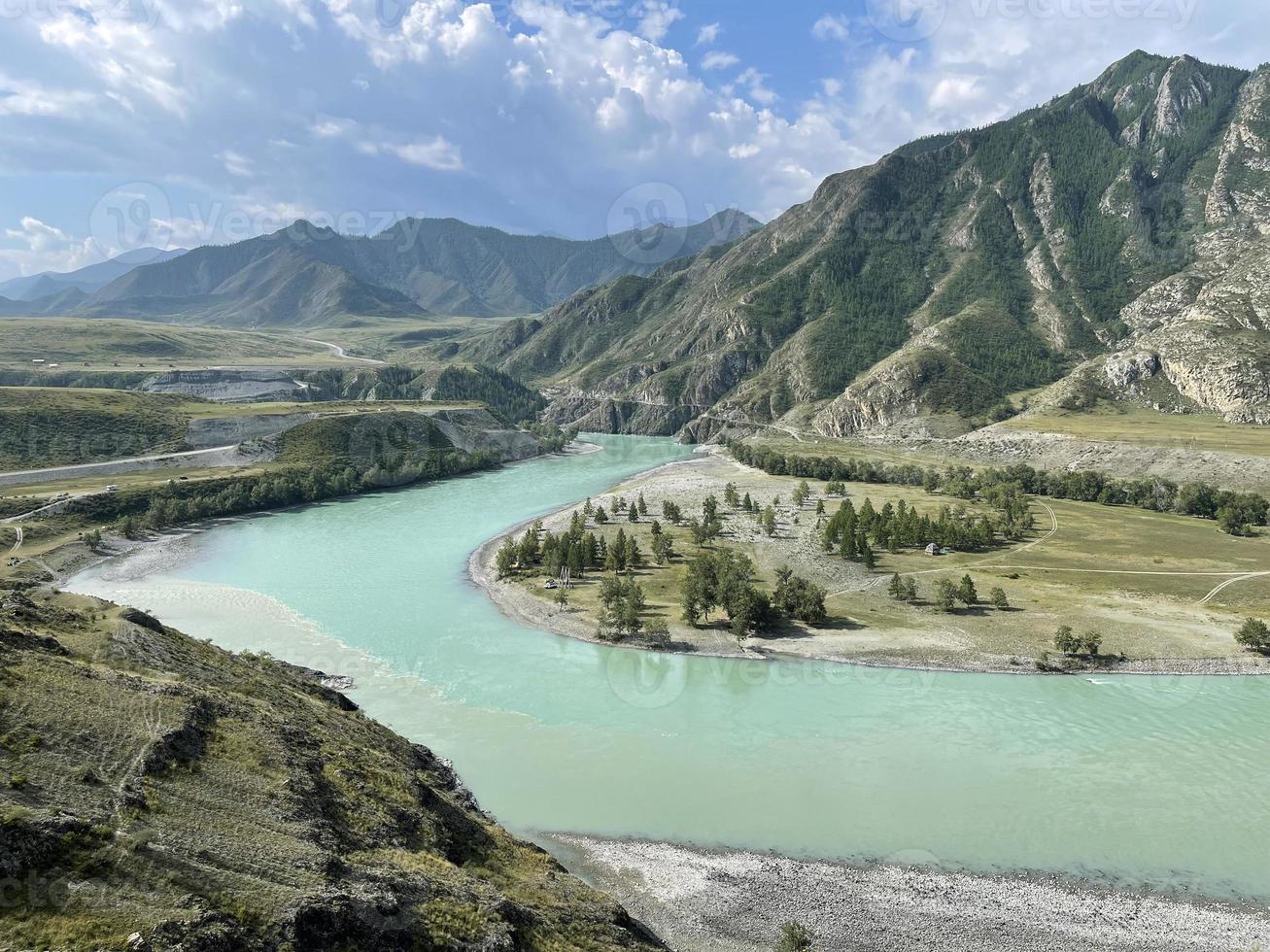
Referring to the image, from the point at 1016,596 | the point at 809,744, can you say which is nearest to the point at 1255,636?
the point at 1016,596

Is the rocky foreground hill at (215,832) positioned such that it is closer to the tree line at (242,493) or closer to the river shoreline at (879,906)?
the river shoreline at (879,906)

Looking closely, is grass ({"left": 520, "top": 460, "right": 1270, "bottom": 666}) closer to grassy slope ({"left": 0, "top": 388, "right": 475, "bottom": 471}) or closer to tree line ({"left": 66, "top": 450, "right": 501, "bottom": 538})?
tree line ({"left": 66, "top": 450, "right": 501, "bottom": 538})

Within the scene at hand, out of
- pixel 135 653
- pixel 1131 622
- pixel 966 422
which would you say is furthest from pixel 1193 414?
pixel 135 653

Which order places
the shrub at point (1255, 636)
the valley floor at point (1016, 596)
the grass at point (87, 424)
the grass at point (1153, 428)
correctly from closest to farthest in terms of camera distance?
1. the shrub at point (1255, 636)
2. the valley floor at point (1016, 596)
3. the grass at point (87, 424)
4. the grass at point (1153, 428)

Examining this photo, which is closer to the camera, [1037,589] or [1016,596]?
[1016,596]

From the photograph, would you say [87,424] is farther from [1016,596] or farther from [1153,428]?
[1153,428]

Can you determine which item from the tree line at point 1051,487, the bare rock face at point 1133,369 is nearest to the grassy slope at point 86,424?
the tree line at point 1051,487

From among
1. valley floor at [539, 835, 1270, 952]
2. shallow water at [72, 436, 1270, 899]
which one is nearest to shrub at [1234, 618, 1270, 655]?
shallow water at [72, 436, 1270, 899]
